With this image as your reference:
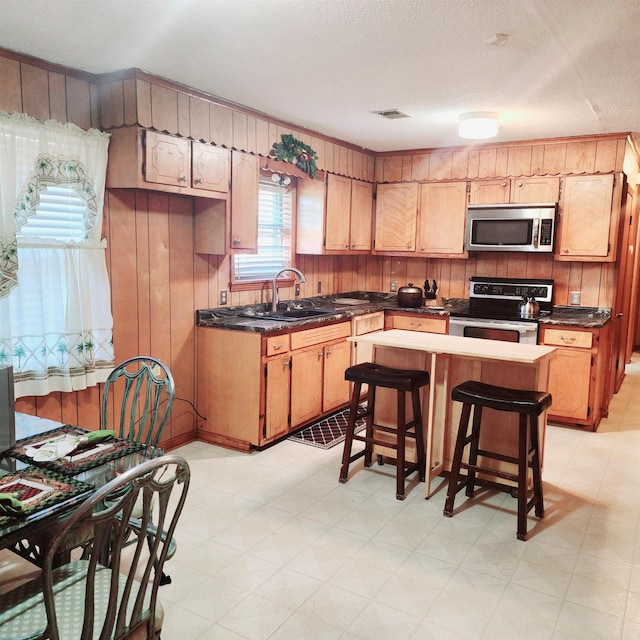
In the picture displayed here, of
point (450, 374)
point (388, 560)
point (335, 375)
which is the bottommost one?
point (388, 560)

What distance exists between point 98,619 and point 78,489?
364 mm

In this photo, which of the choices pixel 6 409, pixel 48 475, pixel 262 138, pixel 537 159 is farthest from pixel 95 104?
pixel 537 159

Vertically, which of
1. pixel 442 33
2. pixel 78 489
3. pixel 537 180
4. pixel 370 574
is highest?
pixel 442 33

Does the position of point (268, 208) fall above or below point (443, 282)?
above

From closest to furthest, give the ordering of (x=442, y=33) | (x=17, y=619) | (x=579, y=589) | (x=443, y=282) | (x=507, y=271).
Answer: (x=17, y=619) → (x=579, y=589) → (x=442, y=33) → (x=507, y=271) → (x=443, y=282)

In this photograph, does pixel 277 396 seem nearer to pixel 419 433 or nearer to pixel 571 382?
pixel 419 433

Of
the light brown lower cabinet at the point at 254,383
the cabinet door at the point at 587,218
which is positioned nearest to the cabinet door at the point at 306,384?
the light brown lower cabinet at the point at 254,383

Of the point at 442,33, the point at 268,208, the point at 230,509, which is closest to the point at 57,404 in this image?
the point at 230,509

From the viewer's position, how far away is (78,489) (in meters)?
1.66

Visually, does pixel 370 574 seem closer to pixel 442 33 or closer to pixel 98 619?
pixel 98 619

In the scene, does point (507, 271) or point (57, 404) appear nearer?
point (57, 404)

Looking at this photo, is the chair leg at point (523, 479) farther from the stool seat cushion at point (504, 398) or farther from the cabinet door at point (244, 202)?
the cabinet door at point (244, 202)

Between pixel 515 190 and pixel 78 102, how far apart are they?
3581 mm

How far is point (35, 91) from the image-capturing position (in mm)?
2980
